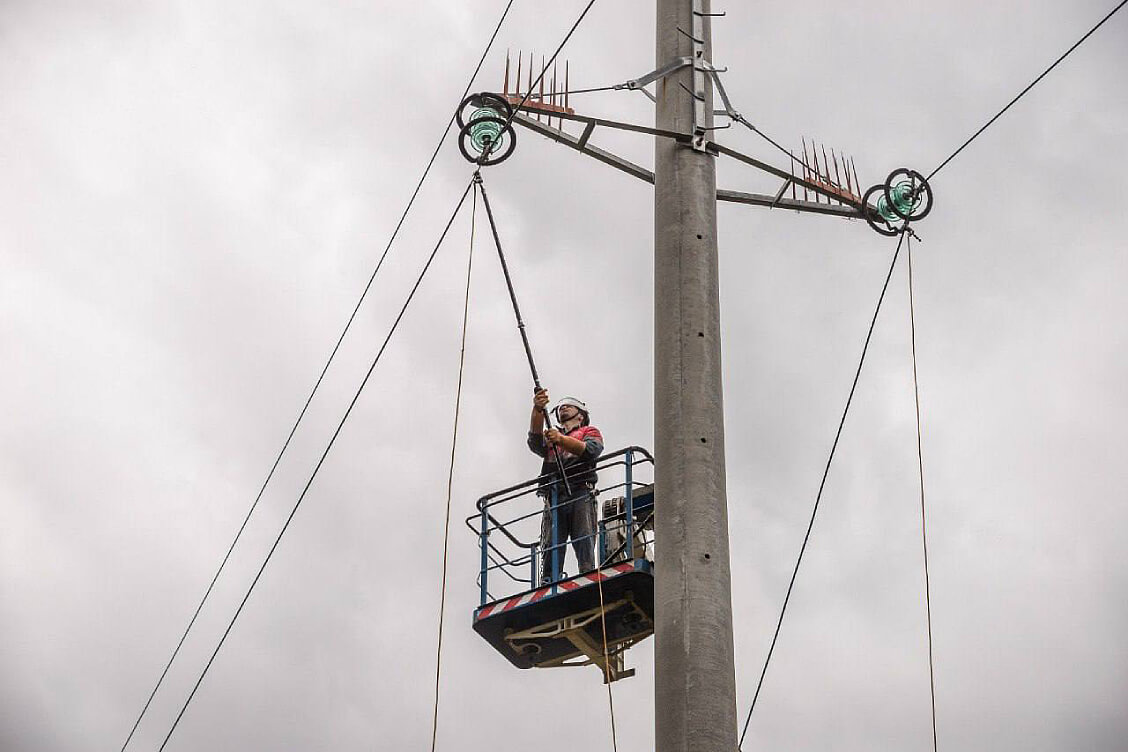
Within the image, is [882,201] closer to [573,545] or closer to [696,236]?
[696,236]

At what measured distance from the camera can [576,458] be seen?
13.1m

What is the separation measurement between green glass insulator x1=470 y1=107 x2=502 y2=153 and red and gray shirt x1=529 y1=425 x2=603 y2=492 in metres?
2.54

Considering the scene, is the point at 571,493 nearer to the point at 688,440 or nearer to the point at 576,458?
the point at 576,458

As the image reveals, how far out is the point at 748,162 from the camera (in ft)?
36.5

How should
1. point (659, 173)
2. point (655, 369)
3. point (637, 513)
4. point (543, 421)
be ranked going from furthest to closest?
1. point (637, 513)
2. point (543, 421)
3. point (659, 173)
4. point (655, 369)

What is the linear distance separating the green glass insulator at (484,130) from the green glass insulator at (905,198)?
331cm

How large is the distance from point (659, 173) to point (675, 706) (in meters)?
3.93

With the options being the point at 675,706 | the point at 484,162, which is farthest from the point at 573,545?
the point at 675,706

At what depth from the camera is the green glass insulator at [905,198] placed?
12398 millimetres

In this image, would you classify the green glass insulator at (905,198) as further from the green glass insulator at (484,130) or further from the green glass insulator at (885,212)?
the green glass insulator at (484,130)

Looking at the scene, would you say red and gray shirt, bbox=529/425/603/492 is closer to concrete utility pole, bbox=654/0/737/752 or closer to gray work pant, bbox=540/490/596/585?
gray work pant, bbox=540/490/596/585

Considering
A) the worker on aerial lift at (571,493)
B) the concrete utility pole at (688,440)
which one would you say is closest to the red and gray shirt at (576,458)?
the worker on aerial lift at (571,493)

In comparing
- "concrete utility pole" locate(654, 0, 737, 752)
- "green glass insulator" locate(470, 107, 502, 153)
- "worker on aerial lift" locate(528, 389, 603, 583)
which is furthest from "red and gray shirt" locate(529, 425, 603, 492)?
"concrete utility pole" locate(654, 0, 737, 752)

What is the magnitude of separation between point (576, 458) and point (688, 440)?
381 cm
